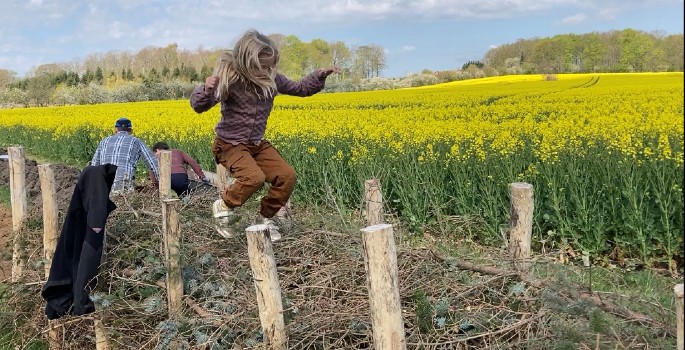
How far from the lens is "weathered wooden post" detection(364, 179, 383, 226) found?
13.8ft

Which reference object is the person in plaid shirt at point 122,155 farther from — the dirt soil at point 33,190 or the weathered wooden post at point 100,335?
the weathered wooden post at point 100,335

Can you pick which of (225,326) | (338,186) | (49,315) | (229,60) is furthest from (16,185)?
(338,186)

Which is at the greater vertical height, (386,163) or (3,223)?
(386,163)

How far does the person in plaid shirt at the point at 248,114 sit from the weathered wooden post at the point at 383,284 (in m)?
1.63

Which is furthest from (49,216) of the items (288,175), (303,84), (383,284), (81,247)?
(383,284)

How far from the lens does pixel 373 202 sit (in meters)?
4.23

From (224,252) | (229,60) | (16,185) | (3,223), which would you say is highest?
(229,60)

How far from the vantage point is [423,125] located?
398 inches

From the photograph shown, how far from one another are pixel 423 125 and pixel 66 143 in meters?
12.6

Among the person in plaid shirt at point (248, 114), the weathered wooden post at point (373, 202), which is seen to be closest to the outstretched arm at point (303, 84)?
the person in plaid shirt at point (248, 114)

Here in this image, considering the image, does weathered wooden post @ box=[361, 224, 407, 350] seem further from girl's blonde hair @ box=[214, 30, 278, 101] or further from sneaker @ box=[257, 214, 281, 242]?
girl's blonde hair @ box=[214, 30, 278, 101]

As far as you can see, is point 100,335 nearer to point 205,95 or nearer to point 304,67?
point 205,95

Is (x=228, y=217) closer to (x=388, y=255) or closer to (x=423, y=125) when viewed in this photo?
(x=388, y=255)

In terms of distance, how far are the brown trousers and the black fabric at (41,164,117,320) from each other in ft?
2.44
